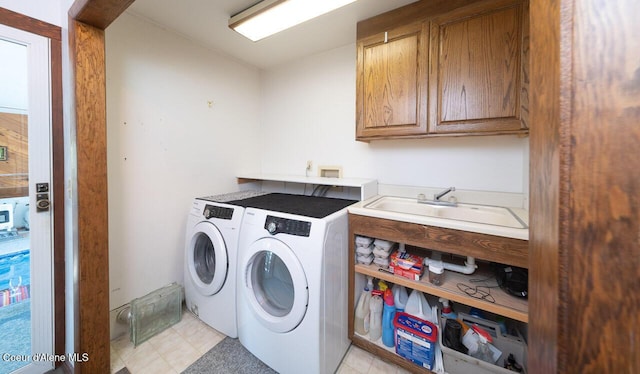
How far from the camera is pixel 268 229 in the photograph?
1.33 meters

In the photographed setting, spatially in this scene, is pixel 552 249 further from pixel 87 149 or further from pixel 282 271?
pixel 87 149

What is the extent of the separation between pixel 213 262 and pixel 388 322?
139 centimetres

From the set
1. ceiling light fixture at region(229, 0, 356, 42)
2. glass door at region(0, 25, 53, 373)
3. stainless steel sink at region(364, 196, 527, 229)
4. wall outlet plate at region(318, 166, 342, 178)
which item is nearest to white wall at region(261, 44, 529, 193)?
wall outlet plate at region(318, 166, 342, 178)

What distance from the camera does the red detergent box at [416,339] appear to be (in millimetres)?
1245

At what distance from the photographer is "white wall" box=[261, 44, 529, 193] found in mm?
1521

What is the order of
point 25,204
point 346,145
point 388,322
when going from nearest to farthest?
1. point 25,204
2. point 388,322
3. point 346,145

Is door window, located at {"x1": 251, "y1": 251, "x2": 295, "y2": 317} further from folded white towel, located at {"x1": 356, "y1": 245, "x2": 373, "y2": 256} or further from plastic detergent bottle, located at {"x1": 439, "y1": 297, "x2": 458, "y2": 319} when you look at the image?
plastic detergent bottle, located at {"x1": 439, "y1": 297, "x2": 458, "y2": 319}

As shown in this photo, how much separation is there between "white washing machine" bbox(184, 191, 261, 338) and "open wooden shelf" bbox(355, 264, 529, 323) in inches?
34.8

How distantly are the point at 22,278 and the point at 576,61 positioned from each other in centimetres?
232

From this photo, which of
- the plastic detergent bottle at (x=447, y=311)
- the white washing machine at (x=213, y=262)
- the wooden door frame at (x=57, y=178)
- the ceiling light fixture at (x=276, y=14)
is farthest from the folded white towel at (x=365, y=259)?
the wooden door frame at (x=57, y=178)

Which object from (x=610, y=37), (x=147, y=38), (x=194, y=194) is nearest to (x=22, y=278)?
(x=194, y=194)

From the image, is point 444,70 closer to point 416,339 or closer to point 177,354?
point 416,339

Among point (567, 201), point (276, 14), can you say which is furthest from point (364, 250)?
point (276, 14)

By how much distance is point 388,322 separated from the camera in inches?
56.1
